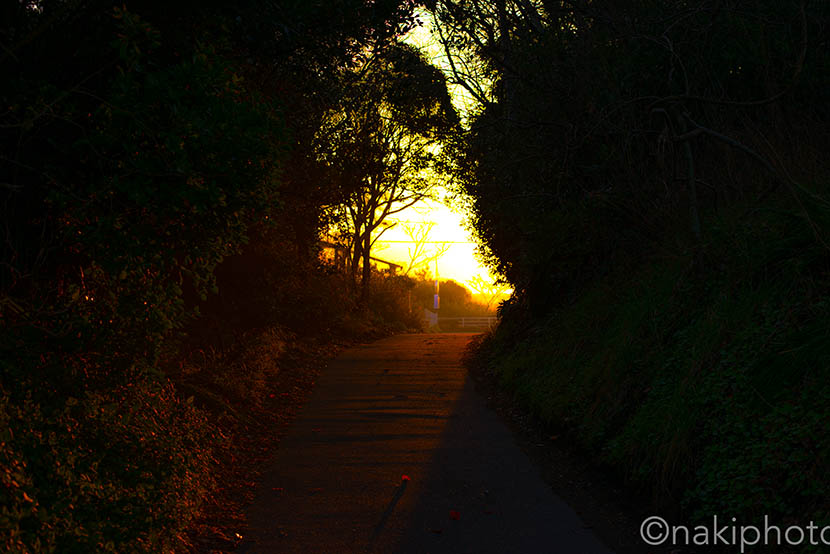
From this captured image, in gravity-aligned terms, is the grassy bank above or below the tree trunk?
below

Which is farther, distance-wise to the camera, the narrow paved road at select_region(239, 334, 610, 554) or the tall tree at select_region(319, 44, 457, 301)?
the tall tree at select_region(319, 44, 457, 301)

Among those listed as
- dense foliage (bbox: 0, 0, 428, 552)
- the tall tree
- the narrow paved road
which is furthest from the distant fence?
dense foliage (bbox: 0, 0, 428, 552)

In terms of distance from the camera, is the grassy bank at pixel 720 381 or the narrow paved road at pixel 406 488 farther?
the narrow paved road at pixel 406 488

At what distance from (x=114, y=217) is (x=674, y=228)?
7335 millimetres

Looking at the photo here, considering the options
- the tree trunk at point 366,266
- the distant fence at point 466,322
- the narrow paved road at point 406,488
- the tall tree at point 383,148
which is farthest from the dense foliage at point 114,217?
the distant fence at point 466,322

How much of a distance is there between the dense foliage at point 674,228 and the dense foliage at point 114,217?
14.0 ft

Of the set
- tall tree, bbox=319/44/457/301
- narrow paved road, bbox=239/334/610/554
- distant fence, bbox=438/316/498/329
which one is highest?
tall tree, bbox=319/44/457/301

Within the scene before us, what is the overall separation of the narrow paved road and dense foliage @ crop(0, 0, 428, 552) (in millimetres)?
991

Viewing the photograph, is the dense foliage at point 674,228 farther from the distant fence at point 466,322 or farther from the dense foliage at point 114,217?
the distant fence at point 466,322

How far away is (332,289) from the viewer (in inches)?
974

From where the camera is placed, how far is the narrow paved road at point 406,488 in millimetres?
5969

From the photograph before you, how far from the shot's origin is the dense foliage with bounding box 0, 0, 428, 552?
4926 millimetres

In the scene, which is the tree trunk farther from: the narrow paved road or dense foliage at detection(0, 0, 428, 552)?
dense foliage at detection(0, 0, 428, 552)

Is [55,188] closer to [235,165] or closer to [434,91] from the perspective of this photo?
[235,165]
